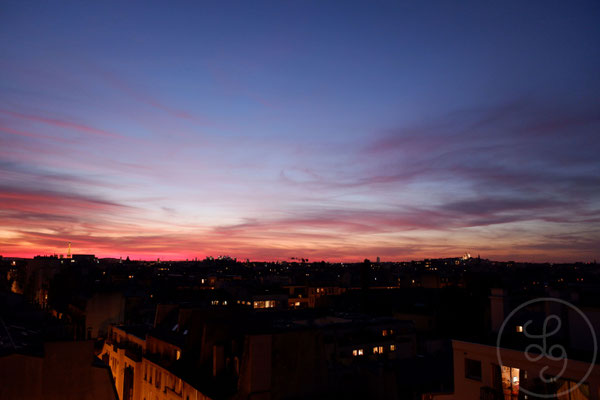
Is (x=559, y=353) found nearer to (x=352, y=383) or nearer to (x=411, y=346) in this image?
(x=352, y=383)

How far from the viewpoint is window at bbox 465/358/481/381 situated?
26328 mm

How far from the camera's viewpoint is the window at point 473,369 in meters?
26.3

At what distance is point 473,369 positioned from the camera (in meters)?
26.7

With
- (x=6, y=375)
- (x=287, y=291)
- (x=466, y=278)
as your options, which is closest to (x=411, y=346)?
(x=6, y=375)

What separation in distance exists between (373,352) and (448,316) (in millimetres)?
53068
